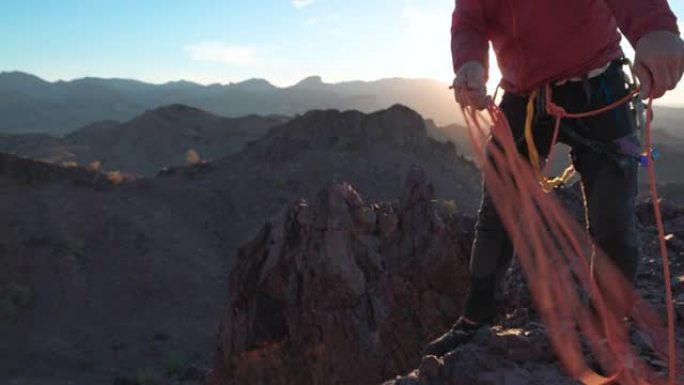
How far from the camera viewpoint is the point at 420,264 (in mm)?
7250

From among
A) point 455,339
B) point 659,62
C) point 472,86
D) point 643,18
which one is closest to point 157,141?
point 455,339

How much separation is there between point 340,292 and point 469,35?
14.8 ft

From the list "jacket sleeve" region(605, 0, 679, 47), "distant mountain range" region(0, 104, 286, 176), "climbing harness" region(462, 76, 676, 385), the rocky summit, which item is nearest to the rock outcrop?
the rocky summit

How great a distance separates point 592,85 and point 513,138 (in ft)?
1.32

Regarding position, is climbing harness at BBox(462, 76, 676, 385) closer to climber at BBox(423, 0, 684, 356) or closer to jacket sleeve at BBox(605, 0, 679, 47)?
climber at BBox(423, 0, 684, 356)

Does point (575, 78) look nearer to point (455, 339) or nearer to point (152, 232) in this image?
point (455, 339)

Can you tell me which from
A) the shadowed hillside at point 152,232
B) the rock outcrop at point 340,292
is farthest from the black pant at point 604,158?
the shadowed hillside at point 152,232

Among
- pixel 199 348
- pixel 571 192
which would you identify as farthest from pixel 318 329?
pixel 199 348

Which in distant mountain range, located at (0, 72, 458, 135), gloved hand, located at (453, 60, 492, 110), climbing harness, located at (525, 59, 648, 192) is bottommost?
climbing harness, located at (525, 59, 648, 192)

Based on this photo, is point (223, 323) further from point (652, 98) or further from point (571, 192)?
point (652, 98)

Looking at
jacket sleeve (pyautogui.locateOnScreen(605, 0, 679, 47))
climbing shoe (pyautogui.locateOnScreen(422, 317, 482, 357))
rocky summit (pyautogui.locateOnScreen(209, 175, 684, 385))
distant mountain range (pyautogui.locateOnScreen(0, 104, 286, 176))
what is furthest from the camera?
distant mountain range (pyautogui.locateOnScreen(0, 104, 286, 176))

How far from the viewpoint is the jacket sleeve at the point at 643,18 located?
230cm

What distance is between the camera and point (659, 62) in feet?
7.18

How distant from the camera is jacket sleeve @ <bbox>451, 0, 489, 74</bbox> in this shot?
2.87 m
